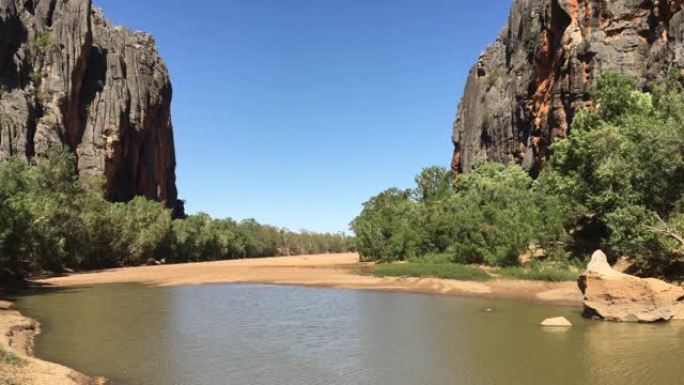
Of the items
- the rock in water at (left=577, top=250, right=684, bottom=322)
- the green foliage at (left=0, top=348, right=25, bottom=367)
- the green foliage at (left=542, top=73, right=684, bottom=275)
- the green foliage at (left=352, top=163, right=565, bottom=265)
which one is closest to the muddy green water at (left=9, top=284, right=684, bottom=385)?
the rock in water at (left=577, top=250, right=684, bottom=322)

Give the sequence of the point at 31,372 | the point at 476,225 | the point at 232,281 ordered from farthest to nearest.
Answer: the point at 232,281
the point at 476,225
the point at 31,372

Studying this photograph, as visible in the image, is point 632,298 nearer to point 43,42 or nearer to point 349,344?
point 349,344

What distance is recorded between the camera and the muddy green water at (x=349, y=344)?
1620 cm

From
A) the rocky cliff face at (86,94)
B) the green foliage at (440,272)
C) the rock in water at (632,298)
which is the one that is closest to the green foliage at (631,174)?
the rock in water at (632,298)

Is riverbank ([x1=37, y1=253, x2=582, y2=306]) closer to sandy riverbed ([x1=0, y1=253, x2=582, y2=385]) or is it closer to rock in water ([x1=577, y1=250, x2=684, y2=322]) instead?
sandy riverbed ([x1=0, y1=253, x2=582, y2=385])

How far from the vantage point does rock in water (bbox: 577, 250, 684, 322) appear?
24734 millimetres

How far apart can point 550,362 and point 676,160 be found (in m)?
20.3

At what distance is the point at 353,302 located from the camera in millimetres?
35125

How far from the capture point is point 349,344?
21.1 m

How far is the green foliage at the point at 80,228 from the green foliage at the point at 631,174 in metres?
38.9

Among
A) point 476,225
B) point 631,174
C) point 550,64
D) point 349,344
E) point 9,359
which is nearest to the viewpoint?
point 9,359

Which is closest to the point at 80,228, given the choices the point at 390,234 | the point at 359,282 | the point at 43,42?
the point at 359,282

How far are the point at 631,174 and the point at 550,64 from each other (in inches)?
1476

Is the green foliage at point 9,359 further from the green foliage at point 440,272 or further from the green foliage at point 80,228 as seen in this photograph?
the green foliage at point 440,272
